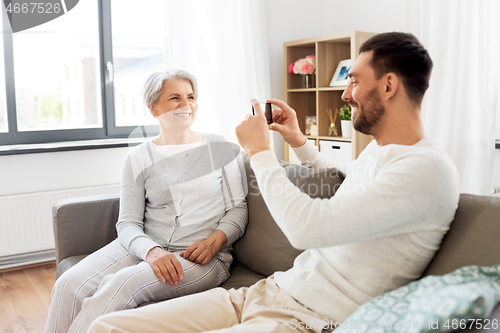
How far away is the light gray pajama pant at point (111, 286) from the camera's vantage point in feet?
4.70

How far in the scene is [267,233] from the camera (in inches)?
65.1

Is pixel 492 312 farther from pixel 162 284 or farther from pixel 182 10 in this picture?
pixel 182 10

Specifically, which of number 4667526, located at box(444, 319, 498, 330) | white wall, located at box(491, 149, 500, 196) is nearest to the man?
number 4667526, located at box(444, 319, 498, 330)

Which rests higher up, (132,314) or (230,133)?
(230,133)

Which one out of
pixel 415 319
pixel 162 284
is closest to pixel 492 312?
pixel 415 319

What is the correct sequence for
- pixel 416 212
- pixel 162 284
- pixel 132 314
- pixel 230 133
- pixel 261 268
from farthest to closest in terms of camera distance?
pixel 230 133, pixel 261 268, pixel 162 284, pixel 132 314, pixel 416 212

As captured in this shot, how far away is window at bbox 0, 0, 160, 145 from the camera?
3061mm

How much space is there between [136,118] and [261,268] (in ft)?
7.15

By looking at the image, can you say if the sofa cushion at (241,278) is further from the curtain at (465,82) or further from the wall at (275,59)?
the wall at (275,59)

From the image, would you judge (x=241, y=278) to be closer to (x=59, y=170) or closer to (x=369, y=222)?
(x=369, y=222)

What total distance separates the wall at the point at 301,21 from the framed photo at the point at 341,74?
34 cm

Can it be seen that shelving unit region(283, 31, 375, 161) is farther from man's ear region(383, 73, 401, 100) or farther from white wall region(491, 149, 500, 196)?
man's ear region(383, 73, 401, 100)

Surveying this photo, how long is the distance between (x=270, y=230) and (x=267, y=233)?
2 cm

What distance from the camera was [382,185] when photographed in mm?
1005
